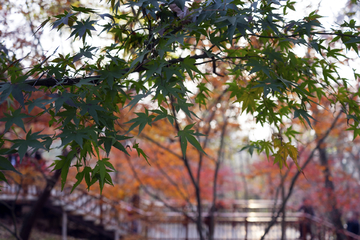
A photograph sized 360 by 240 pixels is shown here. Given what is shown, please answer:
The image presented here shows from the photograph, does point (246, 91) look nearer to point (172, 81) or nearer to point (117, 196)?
point (172, 81)

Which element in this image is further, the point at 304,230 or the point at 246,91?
the point at 304,230

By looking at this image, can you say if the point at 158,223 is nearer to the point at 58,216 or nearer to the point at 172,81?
the point at 58,216

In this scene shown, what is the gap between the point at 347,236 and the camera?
7137 millimetres

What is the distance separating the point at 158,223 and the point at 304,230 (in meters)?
4.84

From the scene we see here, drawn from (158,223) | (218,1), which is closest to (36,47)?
(218,1)

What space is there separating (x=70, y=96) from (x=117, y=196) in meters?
8.20

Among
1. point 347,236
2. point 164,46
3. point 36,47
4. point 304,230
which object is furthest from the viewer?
point 304,230

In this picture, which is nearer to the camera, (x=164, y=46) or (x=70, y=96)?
(x=70, y=96)

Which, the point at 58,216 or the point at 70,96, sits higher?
the point at 70,96

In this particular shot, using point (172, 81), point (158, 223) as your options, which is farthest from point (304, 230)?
point (172, 81)

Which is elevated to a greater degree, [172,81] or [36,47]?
[36,47]

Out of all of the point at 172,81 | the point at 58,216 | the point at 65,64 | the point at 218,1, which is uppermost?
the point at 218,1

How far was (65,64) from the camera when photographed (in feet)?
5.91

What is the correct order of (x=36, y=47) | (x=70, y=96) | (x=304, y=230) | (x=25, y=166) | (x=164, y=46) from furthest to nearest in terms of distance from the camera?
(x=304, y=230), (x=25, y=166), (x=36, y=47), (x=164, y=46), (x=70, y=96)
